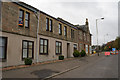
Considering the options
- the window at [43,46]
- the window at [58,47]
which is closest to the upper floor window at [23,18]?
the window at [43,46]

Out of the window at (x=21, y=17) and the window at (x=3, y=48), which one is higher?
the window at (x=21, y=17)

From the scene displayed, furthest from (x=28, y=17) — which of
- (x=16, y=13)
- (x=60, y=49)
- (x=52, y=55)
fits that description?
(x=60, y=49)

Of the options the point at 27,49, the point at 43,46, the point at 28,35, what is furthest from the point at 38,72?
the point at 43,46

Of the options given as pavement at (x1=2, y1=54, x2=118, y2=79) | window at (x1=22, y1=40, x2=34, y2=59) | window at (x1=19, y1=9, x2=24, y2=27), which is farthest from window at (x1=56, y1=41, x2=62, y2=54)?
window at (x1=19, y1=9, x2=24, y2=27)

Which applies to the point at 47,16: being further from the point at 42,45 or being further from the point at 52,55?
the point at 52,55

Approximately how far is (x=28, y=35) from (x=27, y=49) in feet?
5.70

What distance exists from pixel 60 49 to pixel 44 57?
5.18 m

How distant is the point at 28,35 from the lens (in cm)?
1306

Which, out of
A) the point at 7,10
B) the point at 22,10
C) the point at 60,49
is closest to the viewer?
the point at 7,10

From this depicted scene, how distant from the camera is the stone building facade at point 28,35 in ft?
34.7

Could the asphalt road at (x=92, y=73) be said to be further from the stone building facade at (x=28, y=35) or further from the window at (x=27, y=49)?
the window at (x=27, y=49)

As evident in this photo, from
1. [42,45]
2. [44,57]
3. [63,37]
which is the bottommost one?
[44,57]

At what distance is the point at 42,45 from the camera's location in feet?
50.7

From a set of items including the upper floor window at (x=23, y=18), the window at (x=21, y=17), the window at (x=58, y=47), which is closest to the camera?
the window at (x=21, y=17)
